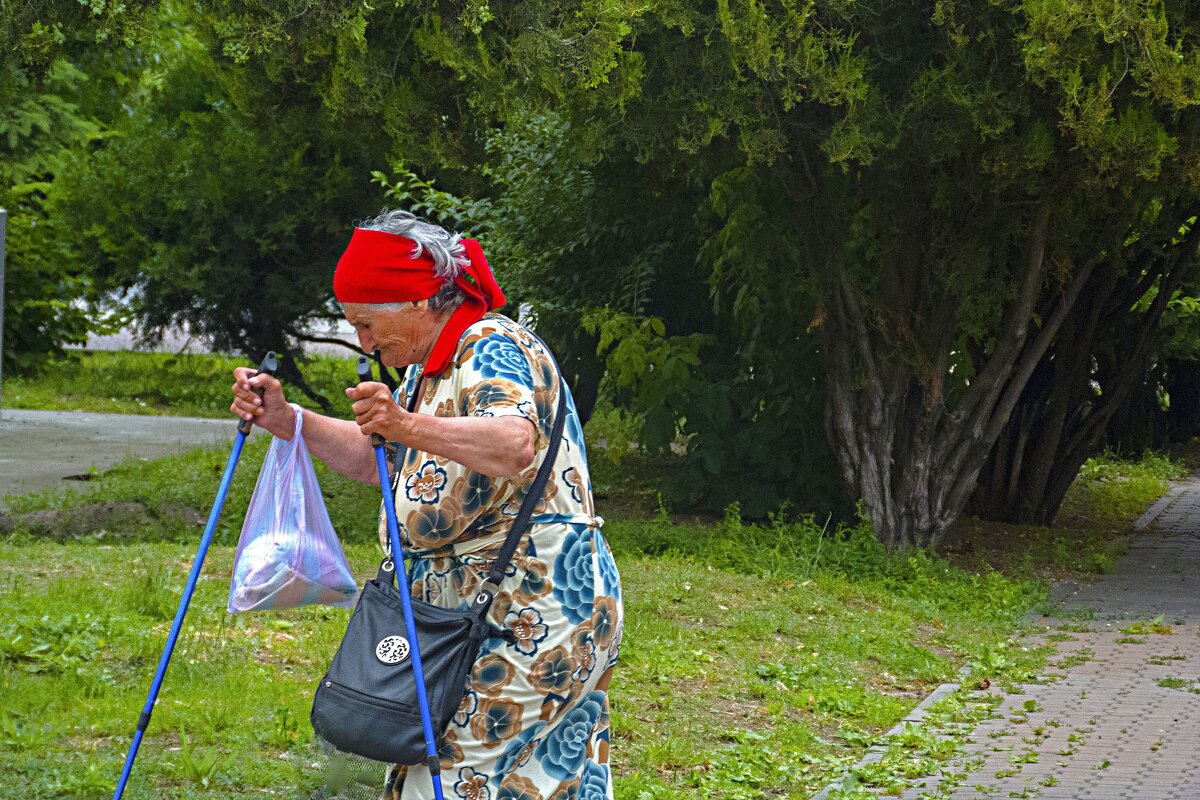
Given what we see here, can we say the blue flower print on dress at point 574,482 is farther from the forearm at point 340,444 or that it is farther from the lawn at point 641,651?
the lawn at point 641,651

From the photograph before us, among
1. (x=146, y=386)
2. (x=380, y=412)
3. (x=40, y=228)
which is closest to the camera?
(x=380, y=412)

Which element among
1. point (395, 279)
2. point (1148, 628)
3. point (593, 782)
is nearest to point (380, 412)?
point (395, 279)

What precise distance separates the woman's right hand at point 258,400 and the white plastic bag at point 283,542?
13cm

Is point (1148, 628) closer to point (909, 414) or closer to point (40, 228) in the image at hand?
point (909, 414)

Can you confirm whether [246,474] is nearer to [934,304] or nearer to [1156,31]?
[934,304]

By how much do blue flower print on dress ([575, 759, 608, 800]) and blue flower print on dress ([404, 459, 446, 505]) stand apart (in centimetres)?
73

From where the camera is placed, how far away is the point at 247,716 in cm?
576

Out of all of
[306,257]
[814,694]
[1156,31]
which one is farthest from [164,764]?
[306,257]

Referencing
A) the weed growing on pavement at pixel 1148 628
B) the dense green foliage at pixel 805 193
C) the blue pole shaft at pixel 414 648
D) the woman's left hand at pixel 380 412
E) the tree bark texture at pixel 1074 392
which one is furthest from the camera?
the tree bark texture at pixel 1074 392

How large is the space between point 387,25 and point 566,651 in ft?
25.2

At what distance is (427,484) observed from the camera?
321 centimetres

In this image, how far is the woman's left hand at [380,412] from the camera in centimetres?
298

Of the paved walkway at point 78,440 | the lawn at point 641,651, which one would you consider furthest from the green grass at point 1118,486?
the paved walkway at point 78,440

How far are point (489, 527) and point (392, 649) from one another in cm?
33
